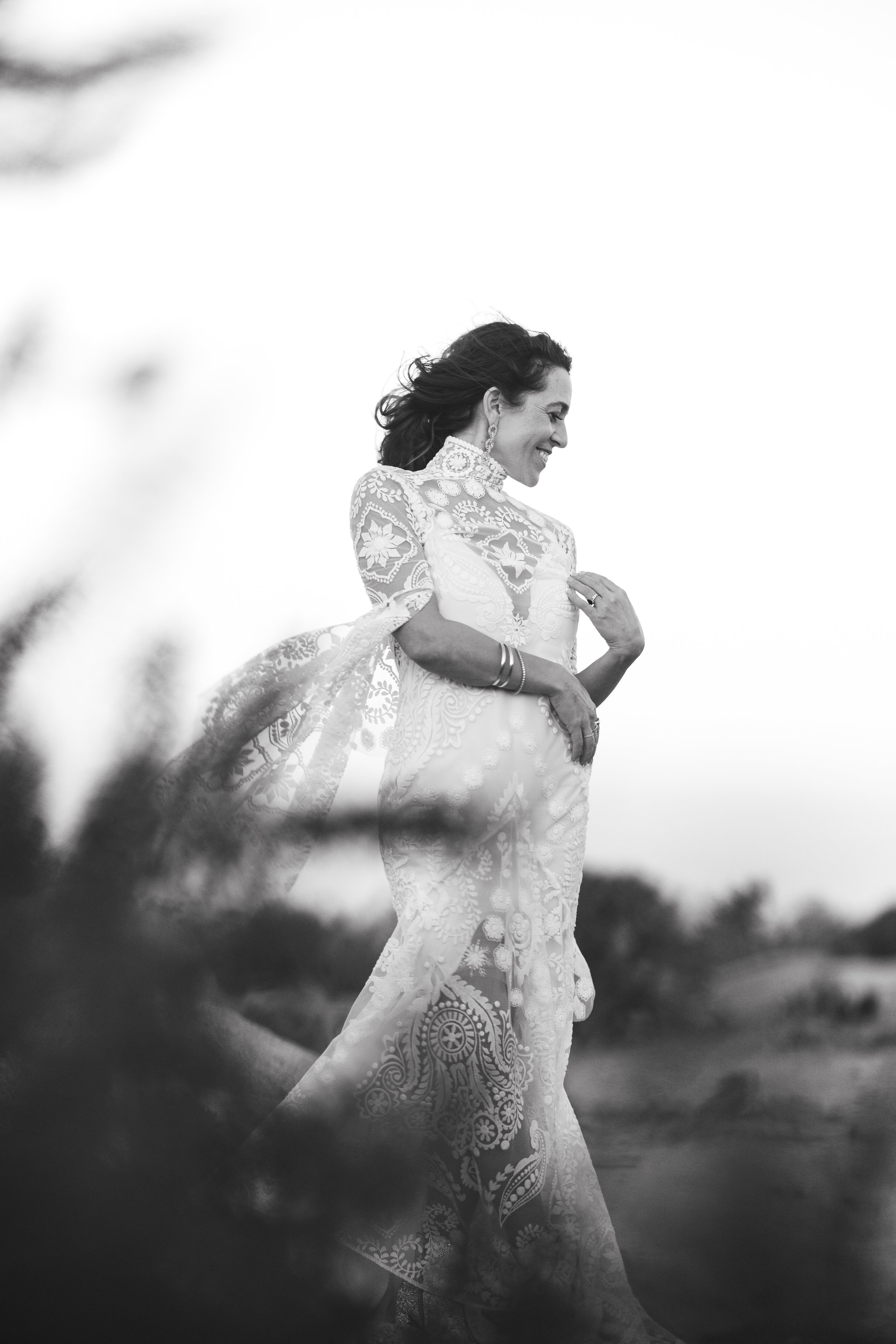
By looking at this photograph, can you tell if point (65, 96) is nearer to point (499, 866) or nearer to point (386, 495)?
point (499, 866)

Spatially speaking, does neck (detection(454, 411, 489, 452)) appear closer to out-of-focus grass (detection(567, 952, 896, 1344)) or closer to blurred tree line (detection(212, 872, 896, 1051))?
blurred tree line (detection(212, 872, 896, 1051))

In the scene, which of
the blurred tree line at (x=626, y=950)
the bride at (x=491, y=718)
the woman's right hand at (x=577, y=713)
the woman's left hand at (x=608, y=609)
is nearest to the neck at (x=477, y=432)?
the bride at (x=491, y=718)

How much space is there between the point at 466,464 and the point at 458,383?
0.23 metres

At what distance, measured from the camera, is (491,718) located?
212 centimetres

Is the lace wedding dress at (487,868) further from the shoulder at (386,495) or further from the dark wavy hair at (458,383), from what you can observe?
the dark wavy hair at (458,383)

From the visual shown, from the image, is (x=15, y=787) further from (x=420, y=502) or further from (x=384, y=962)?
(x=420, y=502)

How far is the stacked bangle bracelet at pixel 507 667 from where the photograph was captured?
6.82 ft

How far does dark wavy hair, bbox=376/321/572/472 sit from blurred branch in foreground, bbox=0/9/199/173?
2219 millimetres

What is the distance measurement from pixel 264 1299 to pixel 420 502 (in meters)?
1.96

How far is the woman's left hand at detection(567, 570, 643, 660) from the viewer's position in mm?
2074

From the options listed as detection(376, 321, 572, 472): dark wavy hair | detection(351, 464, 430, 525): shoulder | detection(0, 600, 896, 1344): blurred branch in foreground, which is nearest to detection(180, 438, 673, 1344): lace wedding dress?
detection(351, 464, 430, 525): shoulder

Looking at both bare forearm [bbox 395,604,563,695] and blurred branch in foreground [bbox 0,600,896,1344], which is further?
bare forearm [bbox 395,604,563,695]

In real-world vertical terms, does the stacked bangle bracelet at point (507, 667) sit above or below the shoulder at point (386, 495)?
below

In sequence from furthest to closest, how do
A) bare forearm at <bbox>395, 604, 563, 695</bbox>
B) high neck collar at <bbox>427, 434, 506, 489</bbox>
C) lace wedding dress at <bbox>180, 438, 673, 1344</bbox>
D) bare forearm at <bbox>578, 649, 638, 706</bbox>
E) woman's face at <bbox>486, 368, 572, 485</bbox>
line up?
1. woman's face at <bbox>486, 368, 572, 485</bbox>
2. high neck collar at <bbox>427, 434, 506, 489</bbox>
3. bare forearm at <bbox>578, 649, 638, 706</bbox>
4. bare forearm at <bbox>395, 604, 563, 695</bbox>
5. lace wedding dress at <bbox>180, 438, 673, 1344</bbox>
